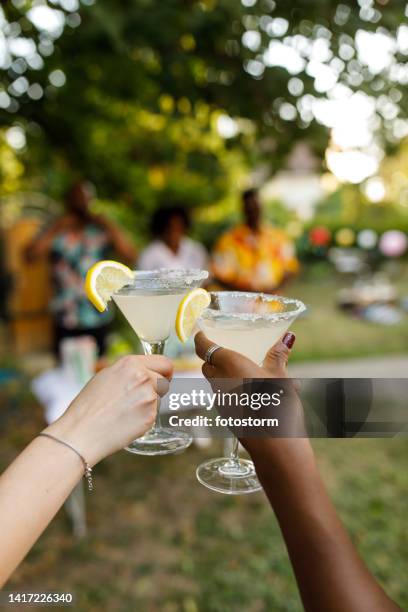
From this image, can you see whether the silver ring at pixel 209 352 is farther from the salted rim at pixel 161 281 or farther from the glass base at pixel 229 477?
the glass base at pixel 229 477

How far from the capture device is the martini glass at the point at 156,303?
123 centimetres

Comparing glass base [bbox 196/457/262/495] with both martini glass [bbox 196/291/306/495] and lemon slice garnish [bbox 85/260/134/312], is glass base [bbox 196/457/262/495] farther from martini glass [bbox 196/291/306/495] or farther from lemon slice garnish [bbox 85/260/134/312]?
lemon slice garnish [bbox 85/260/134/312]

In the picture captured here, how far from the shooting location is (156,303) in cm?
124

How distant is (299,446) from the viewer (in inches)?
36.7

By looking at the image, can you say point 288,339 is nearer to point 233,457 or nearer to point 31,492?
point 233,457

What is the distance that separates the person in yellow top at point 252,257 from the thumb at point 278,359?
289 centimetres

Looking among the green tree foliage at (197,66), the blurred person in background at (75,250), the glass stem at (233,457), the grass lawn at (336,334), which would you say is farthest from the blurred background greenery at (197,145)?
the grass lawn at (336,334)

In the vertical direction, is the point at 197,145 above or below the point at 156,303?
above

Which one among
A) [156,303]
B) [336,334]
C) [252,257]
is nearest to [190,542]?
[252,257]

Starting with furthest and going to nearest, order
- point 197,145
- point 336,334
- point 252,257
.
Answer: point 336,334 < point 252,257 < point 197,145

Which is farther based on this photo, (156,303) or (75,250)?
(75,250)

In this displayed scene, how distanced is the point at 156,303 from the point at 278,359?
1.06 feet

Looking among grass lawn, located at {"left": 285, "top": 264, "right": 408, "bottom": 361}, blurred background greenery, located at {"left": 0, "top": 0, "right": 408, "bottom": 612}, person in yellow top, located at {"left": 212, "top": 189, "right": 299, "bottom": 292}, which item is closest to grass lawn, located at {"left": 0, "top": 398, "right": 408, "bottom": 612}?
blurred background greenery, located at {"left": 0, "top": 0, "right": 408, "bottom": 612}

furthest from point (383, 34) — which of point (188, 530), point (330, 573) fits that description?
point (188, 530)
